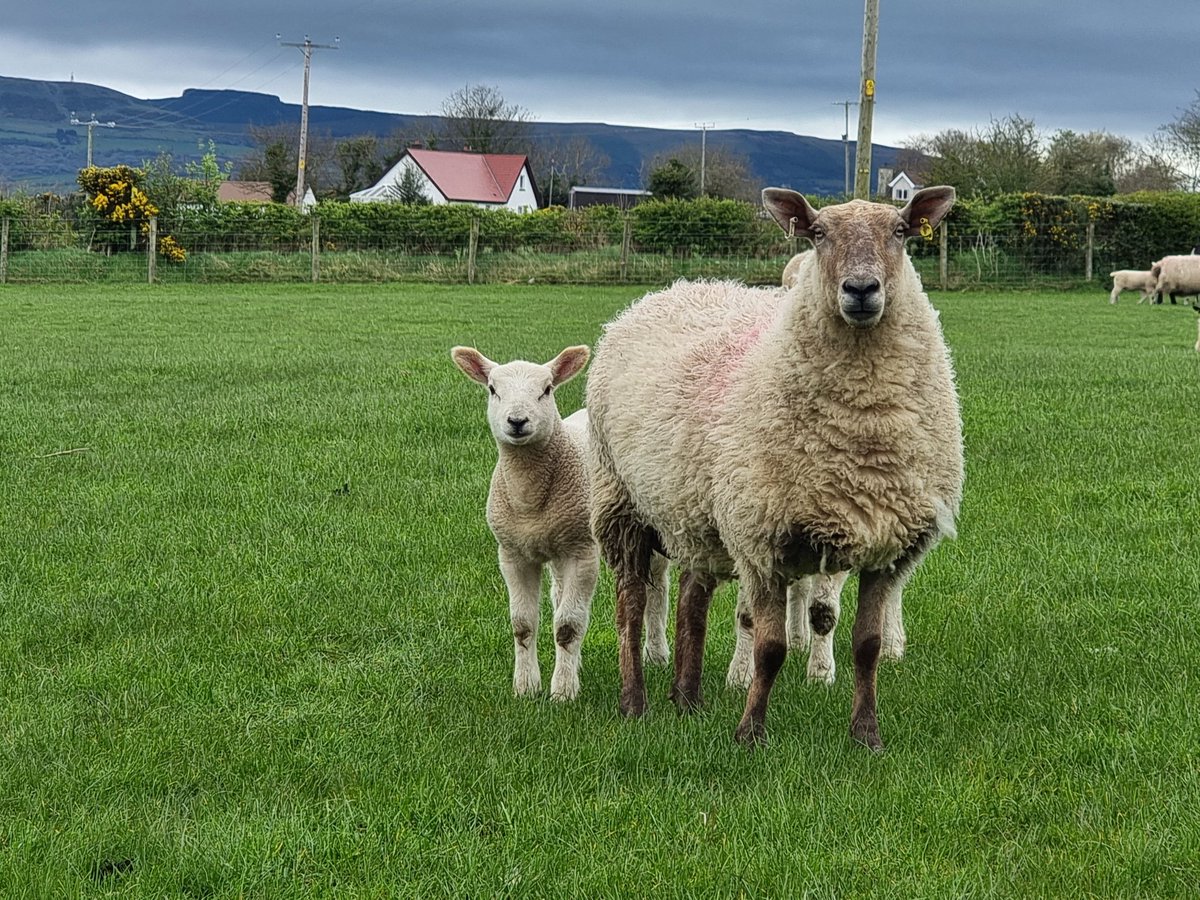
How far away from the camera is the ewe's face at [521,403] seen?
5.64 m

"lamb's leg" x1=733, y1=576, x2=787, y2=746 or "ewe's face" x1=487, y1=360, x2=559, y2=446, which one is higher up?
"ewe's face" x1=487, y1=360, x2=559, y2=446

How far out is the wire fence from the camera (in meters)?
31.9

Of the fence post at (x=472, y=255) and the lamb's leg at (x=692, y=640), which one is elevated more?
the fence post at (x=472, y=255)

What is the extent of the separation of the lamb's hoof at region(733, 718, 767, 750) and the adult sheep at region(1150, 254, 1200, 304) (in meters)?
28.6

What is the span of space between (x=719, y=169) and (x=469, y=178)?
28.0 meters

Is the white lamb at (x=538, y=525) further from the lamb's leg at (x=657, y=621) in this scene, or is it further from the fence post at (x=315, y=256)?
the fence post at (x=315, y=256)

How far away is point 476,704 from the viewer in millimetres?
5207

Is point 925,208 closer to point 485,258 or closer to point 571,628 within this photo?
point 571,628

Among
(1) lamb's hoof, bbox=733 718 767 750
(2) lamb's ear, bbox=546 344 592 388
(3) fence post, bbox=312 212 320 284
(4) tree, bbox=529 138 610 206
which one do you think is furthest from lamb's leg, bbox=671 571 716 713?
(4) tree, bbox=529 138 610 206

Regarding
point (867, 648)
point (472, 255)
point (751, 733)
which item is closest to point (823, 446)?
point (867, 648)

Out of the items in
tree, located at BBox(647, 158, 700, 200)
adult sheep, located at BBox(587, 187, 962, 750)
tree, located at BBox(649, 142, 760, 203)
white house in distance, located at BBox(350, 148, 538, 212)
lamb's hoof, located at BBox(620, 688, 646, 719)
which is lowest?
lamb's hoof, located at BBox(620, 688, 646, 719)

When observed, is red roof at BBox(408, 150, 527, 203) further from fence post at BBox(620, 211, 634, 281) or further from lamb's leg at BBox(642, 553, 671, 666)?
lamb's leg at BBox(642, 553, 671, 666)

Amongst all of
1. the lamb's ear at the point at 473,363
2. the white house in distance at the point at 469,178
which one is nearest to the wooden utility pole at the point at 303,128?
the white house in distance at the point at 469,178

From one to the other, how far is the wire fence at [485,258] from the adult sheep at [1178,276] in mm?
3283
